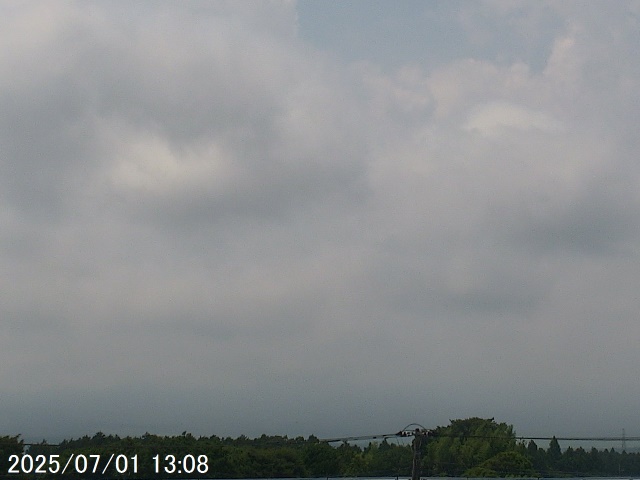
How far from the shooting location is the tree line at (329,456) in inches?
3501

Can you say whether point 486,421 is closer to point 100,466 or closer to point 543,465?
point 543,465

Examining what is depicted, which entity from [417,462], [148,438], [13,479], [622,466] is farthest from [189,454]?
[622,466]

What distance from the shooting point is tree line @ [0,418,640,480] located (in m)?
88.9

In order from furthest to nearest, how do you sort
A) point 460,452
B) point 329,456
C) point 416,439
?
point 460,452
point 329,456
point 416,439

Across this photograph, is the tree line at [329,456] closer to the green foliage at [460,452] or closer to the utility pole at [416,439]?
the green foliage at [460,452]

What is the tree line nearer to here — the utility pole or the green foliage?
the green foliage

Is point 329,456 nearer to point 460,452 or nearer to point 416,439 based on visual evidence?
point 460,452

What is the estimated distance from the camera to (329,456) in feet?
360

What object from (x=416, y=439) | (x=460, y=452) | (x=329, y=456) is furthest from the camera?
(x=460, y=452)

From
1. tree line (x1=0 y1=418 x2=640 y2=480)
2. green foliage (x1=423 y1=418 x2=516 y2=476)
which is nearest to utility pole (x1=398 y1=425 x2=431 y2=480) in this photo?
tree line (x1=0 y1=418 x2=640 y2=480)

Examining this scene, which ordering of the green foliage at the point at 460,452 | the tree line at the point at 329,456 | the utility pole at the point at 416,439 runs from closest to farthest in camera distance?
the utility pole at the point at 416,439 < the tree line at the point at 329,456 < the green foliage at the point at 460,452

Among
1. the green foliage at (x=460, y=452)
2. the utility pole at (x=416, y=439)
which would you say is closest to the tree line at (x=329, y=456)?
the green foliage at (x=460, y=452)

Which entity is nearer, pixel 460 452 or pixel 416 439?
pixel 416 439

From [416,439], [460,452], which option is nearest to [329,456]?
[460,452]
